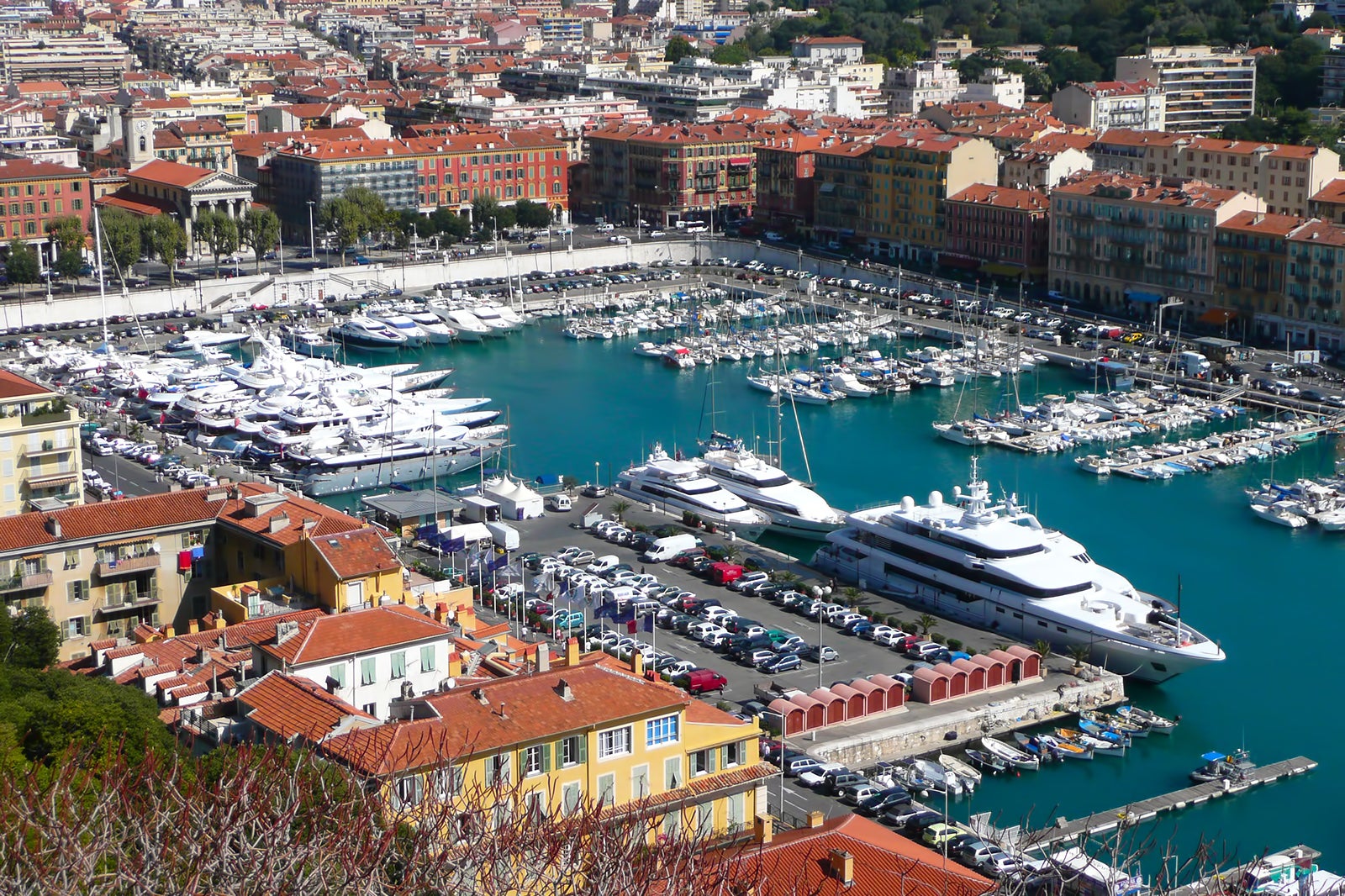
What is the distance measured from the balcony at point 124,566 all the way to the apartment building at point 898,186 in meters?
32.8

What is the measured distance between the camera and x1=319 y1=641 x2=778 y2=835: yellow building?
1205cm

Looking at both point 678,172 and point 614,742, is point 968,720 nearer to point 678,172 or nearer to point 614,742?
point 614,742

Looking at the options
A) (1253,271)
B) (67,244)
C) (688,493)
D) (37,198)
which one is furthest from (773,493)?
(37,198)

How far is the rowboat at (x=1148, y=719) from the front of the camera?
19.5 metres

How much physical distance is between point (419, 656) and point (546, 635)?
6487 mm

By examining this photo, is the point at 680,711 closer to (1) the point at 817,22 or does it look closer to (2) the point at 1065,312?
(2) the point at 1065,312

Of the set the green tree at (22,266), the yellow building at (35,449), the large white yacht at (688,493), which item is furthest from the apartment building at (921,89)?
the yellow building at (35,449)

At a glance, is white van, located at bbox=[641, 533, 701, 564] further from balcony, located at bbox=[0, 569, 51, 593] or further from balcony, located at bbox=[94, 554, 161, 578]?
balcony, located at bbox=[0, 569, 51, 593]

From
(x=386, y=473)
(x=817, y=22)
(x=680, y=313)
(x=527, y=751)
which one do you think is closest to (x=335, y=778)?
(x=527, y=751)

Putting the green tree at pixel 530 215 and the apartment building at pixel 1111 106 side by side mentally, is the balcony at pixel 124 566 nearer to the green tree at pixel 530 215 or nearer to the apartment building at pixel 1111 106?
the green tree at pixel 530 215

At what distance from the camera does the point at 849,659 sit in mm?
20625

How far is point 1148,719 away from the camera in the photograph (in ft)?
64.2

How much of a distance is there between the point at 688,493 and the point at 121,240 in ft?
78.0

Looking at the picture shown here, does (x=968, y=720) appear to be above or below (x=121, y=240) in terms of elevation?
below
